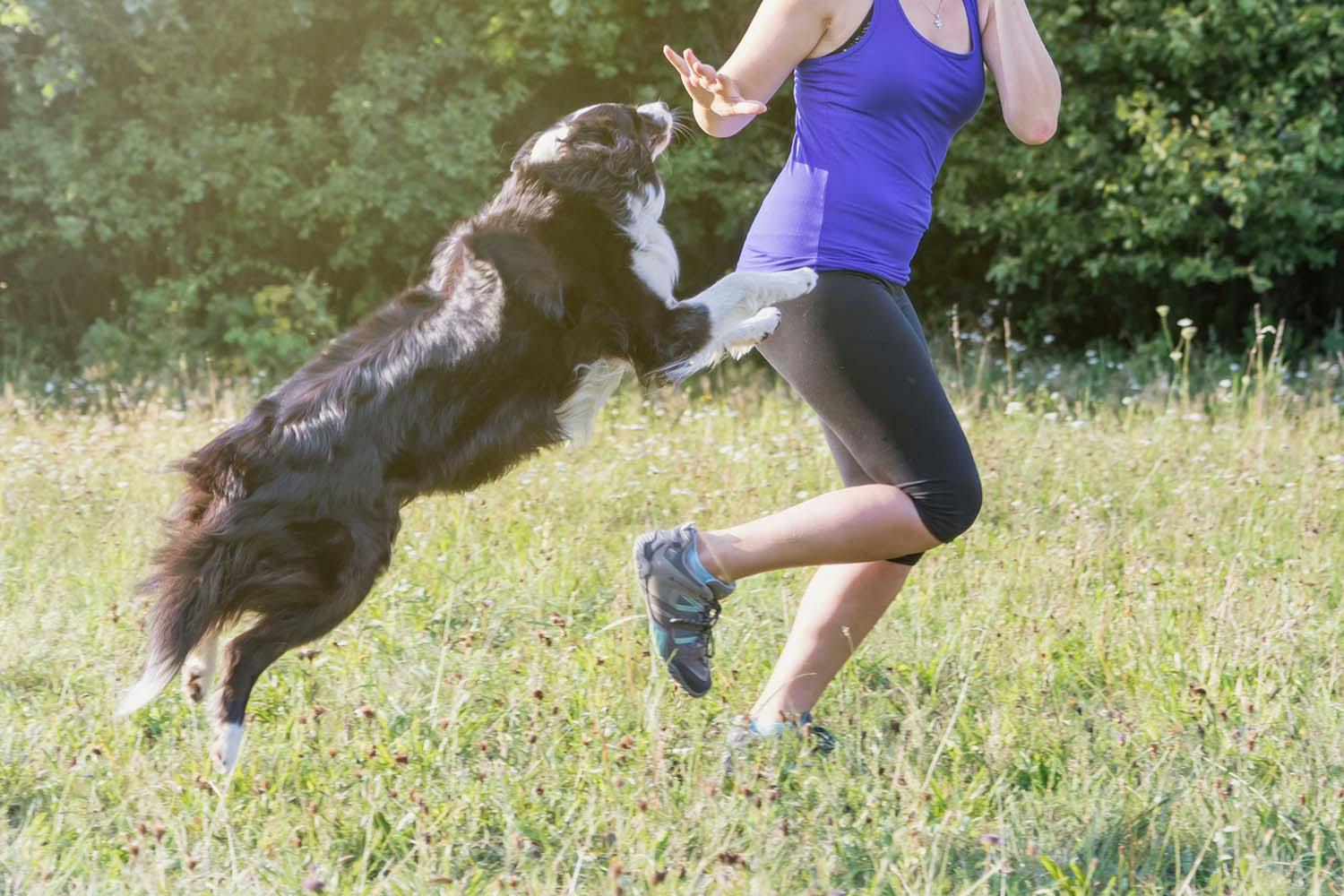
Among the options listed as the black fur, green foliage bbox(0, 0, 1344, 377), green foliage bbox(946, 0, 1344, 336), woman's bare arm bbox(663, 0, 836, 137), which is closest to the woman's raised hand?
woman's bare arm bbox(663, 0, 836, 137)

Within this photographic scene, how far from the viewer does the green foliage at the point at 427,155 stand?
28.5 feet

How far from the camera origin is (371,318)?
3244mm

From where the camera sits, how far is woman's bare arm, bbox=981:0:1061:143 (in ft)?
9.91

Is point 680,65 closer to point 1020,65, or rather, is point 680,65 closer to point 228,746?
point 1020,65

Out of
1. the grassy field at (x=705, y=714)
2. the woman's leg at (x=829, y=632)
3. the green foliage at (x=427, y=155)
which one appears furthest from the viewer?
the green foliage at (x=427, y=155)

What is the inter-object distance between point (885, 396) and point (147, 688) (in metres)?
1.86

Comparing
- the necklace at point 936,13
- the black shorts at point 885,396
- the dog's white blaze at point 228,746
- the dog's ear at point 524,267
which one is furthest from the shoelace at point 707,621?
the necklace at point 936,13

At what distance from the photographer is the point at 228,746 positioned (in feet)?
9.81

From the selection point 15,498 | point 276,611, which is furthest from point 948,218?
point 276,611

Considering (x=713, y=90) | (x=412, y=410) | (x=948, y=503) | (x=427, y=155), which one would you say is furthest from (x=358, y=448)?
(x=427, y=155)

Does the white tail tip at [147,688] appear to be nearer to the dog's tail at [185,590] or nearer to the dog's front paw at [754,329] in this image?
the dog's tail at [185,590]

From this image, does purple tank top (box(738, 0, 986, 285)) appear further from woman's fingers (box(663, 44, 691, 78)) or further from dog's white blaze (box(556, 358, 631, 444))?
dog's white blaze (box(556, 358, 631, 444))

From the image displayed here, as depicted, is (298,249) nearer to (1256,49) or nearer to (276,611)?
(1256,49)

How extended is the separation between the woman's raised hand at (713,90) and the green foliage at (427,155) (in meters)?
6.11
